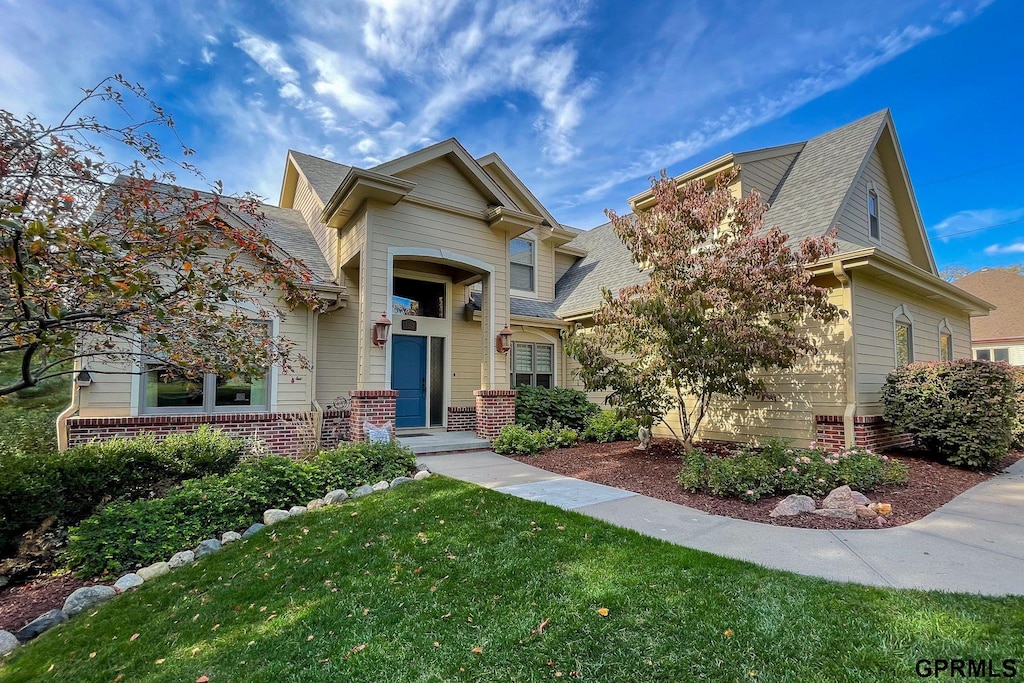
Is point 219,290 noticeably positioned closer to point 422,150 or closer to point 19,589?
point 19,589

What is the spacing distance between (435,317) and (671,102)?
23.1 ft

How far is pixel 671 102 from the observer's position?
10.4 metres

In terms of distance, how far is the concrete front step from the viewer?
8219mm

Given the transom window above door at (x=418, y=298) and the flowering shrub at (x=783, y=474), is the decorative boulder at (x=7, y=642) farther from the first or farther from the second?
the transom window above door at (x=418, y=298)

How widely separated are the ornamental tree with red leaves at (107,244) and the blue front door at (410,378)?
5.62 m

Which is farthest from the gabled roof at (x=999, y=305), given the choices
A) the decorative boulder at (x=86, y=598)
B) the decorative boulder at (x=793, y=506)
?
the decorative boulder at (x=86, y=598)

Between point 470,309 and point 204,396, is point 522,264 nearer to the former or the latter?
point 470,309

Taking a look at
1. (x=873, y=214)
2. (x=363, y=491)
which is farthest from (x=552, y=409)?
(x=873, y=214)

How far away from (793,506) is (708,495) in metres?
0.95

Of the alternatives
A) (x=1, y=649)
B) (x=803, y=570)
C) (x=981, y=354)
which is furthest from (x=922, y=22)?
(x=981, y=354)

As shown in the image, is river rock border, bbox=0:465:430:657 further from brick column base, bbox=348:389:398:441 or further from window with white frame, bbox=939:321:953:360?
window with white frame, bbox=939:321:953:360

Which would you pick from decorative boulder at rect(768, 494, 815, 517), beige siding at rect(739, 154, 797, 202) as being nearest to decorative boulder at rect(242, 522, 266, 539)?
decorative boulder at rect(768, 494, 815, 517)

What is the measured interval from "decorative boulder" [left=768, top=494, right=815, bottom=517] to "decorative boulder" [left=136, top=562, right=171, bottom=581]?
5.98m

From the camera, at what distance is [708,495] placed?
5.68 m
